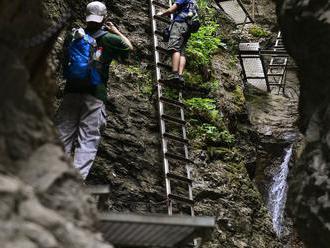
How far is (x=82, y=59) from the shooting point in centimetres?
653

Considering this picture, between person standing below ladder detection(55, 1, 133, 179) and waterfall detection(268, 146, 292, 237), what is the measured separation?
5637mm

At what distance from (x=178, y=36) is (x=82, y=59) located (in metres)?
3.20

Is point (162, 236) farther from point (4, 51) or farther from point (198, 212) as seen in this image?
point (198, 212)

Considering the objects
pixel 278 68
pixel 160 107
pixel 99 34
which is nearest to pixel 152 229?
pixel 99 34

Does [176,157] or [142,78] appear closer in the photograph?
[176,157]

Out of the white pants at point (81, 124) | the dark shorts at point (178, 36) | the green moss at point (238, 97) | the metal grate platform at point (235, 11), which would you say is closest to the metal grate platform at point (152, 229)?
the white pants at point (81, 124)

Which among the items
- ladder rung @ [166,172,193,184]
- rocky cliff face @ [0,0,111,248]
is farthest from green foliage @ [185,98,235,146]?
rocky cliff face @ [0,0,111,248]

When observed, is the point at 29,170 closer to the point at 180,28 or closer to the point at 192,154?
the point at 192,154

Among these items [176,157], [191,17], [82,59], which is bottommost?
[176,157]

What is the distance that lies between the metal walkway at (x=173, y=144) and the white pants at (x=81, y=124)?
1.60m

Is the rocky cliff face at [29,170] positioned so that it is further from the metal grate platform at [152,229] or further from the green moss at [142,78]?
the green moss at [142,78]

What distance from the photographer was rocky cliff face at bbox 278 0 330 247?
6363 millimetres

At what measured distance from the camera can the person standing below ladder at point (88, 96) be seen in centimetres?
657

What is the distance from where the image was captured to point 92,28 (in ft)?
22.5
